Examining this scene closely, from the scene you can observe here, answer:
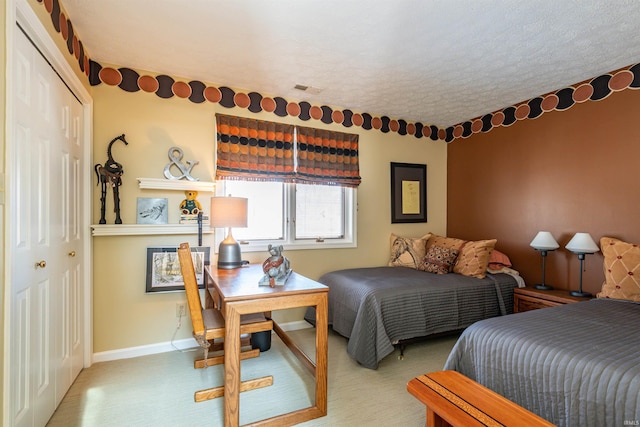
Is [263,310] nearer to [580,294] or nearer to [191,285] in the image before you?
[191,285]

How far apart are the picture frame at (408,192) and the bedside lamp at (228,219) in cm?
208

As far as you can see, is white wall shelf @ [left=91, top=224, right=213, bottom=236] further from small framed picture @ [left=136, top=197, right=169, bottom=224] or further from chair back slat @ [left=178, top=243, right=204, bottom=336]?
chair back slat @ [left=178, top=243, right=204, bottom=336]

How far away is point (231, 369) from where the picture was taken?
173 centimetres

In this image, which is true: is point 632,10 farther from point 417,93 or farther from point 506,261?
point 506,261

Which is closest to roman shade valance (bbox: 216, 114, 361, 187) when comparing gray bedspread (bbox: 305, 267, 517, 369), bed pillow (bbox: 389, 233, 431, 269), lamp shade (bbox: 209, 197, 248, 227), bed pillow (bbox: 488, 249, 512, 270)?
lamp shade (bbox: 209, 197, 248, 227)

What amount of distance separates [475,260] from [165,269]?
10.1ft

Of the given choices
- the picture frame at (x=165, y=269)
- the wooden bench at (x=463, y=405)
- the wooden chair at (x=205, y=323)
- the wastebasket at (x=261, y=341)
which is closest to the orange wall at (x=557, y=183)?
the wooden bench at (x=463, y=405)

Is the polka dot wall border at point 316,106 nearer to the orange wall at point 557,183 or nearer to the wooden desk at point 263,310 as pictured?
the orange wall at point 557,183

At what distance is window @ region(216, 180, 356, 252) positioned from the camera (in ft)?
10.7

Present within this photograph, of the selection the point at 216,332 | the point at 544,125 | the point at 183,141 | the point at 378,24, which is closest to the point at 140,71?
the point at 183,141

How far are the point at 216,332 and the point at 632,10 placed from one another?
3.19 metres

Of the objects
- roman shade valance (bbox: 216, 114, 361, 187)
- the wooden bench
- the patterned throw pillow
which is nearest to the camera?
the wooden bench

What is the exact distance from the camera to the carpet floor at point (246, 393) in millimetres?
1894

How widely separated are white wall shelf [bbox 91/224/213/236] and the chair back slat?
2.96 feet
